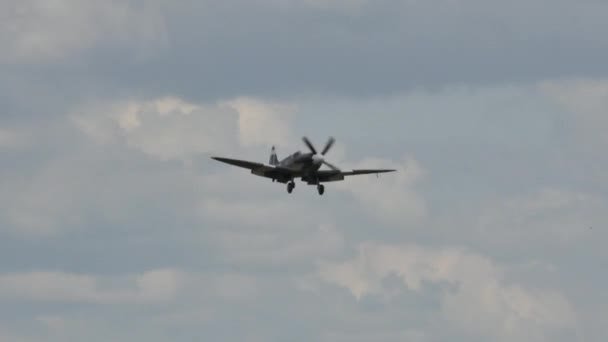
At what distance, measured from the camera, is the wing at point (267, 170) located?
131125 mm

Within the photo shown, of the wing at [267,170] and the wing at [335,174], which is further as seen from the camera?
the wing at [335,174]

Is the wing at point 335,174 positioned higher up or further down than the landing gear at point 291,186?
higher up

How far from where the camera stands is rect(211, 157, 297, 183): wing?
13112cm

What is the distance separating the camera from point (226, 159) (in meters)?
129

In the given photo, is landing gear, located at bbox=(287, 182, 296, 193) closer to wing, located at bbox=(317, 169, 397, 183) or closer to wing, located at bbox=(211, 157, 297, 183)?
wing, located at bbox=(211, 157, 297, 183)

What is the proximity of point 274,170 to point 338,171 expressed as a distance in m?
5.67

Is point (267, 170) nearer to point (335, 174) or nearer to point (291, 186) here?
point (291, 186)

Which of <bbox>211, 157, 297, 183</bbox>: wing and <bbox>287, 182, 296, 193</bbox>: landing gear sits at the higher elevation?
<bbox>211, 157, 297, 183</bbox>: wing

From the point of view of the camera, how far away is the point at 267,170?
131750 millimetres

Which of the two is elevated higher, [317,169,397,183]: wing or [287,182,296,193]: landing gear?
[317,169,397,183]: wing

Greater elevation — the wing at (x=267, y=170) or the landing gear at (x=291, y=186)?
the wing at (x=267, y=170)

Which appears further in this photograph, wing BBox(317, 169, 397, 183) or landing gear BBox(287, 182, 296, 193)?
wing BBox(317, 169, 397, 183)

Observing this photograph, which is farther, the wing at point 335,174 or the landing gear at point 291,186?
the wing at point 335,174

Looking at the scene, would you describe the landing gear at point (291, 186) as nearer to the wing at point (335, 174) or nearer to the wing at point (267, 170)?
the wing at point (267, 170)
